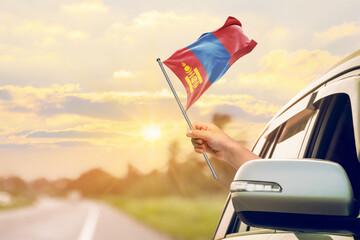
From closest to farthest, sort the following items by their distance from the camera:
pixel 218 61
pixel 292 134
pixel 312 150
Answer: pixel 312 150 < pixel 292 134 < pixel 218 61

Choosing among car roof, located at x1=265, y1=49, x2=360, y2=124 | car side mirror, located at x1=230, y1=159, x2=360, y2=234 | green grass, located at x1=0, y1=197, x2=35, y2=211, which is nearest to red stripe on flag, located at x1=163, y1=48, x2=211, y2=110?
car roof, located at x1=265, y1=49, x2=360, y2=124

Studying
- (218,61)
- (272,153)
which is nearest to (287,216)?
(272,153)

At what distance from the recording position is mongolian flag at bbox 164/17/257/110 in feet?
14.8

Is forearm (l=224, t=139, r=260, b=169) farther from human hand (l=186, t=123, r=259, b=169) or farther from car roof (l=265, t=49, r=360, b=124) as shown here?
car roof (l=265, t=49, r=360, b=124)

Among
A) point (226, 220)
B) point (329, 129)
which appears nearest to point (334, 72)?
point (329, 129)

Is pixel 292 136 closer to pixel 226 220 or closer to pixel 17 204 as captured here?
pixel 226 220

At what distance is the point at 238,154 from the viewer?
9.77ft

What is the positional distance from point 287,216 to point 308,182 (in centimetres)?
13

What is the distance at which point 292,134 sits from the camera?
2479 mm

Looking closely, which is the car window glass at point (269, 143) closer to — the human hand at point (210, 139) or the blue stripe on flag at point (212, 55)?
the human hand at point (210, 139)

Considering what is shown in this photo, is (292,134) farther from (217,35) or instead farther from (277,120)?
(217,35)

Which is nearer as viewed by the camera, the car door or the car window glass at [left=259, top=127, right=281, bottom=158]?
the car door

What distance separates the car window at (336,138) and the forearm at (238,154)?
0.81 meters

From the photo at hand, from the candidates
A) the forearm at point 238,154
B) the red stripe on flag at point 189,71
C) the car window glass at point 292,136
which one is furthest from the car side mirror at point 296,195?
the red stripe on flag at point 189,71
